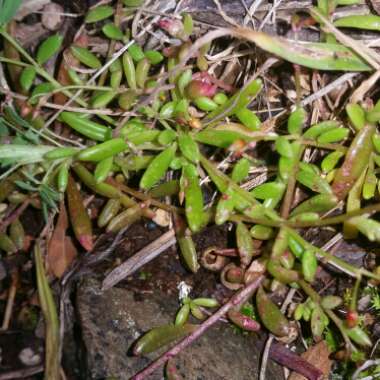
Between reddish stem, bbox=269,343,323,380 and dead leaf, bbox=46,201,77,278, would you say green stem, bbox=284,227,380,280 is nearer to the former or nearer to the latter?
reddish stem, bbox=269,343,323,380

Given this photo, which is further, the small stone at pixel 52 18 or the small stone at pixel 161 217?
the small stone at pixel 52 18

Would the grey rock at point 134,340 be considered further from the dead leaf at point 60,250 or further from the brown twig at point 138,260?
the dead leaf at point 60,250

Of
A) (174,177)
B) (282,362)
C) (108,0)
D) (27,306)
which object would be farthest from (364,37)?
(27,306)

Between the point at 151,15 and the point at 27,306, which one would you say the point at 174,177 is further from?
the point at 27,306

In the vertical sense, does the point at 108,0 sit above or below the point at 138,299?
above

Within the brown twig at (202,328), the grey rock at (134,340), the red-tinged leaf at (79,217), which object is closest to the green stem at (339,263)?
the brown twig at (202,328)

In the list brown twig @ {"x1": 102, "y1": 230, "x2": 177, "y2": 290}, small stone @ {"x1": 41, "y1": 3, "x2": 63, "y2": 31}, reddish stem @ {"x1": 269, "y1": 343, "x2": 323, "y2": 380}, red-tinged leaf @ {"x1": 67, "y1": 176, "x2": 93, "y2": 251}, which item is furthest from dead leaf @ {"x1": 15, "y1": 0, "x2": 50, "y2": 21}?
reddish stem @ {"x1": 269, "y1": 343, "x2": 323, "y2": 380}
